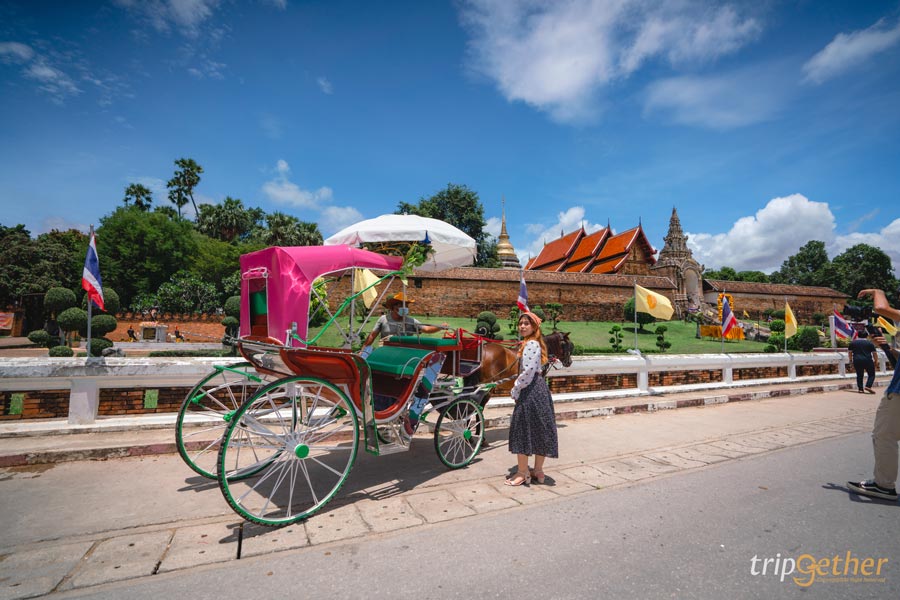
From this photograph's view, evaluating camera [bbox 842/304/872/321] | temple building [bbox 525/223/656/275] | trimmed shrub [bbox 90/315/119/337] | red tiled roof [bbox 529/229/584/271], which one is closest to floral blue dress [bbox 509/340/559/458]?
camera [bbox 842/304/872/321]

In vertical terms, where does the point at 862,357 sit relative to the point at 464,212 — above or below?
below

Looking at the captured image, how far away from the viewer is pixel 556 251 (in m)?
43.3

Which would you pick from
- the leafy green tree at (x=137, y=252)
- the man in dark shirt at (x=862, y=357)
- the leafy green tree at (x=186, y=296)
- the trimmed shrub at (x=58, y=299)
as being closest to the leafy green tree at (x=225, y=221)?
the leafy green tree at (x=137, y=252)

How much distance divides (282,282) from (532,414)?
8.25 feet

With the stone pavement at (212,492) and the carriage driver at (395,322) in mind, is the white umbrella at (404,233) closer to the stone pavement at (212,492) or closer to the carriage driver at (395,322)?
the carriage driver at (395,322)

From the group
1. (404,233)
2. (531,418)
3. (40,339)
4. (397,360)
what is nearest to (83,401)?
(397,360)

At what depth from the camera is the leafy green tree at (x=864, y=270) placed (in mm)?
59406

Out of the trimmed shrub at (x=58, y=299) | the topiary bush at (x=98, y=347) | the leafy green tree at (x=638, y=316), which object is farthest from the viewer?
the leafy green tree at (x=638, y=316)

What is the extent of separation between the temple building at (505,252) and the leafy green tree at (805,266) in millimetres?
54050

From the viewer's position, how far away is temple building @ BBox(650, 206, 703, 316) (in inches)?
1387

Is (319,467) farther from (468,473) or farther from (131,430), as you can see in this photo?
(131,430)

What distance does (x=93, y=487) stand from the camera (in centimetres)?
381

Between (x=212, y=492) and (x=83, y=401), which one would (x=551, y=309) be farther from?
(x=212, y=492)

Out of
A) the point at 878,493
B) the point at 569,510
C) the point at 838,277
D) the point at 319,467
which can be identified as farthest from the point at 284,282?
the point at 838,277
